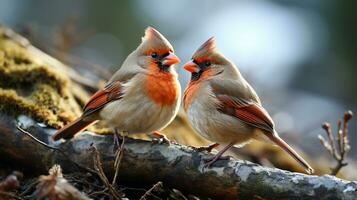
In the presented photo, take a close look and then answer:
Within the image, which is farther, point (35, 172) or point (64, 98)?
point (64, 98)

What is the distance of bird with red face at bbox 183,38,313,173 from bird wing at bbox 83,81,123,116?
53cm

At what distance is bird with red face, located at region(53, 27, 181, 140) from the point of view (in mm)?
5027

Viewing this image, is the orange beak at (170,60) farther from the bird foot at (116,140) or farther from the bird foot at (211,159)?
the bird foot at (211,159)

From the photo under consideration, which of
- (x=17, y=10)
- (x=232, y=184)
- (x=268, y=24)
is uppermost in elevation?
(x=232, y=184)

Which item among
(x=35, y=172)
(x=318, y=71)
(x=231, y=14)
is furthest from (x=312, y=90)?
(x=35, y=172)

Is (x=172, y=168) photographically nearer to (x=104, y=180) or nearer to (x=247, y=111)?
(x=104, y=180)

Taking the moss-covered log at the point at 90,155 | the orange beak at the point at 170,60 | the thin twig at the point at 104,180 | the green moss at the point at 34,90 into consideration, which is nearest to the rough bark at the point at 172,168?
the moss-covered log at the point at 90,155

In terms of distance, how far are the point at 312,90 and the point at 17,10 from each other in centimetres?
668

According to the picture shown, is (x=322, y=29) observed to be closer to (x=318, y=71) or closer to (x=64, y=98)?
(x=318, y=71)

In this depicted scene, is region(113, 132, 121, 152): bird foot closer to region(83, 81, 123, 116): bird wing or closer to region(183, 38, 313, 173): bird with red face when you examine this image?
region(83, 81, 123, 116): bird wing

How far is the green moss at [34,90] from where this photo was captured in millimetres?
5227

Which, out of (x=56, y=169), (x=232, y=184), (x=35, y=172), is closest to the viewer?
(x=56, y=169)

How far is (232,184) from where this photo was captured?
432 centimetres

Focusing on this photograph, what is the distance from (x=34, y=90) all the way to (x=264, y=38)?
6997mm
